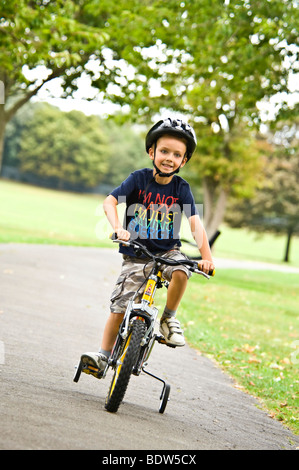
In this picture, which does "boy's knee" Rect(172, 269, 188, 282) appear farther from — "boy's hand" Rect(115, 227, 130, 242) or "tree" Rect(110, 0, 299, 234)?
"tree" Rect(110, 0, 299, 234)

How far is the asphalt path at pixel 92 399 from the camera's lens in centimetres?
387

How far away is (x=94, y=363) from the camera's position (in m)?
5.04

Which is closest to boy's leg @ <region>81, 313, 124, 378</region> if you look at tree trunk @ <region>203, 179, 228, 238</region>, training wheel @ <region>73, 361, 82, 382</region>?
training wheel @ <region>73, 361, 82, 382</region>

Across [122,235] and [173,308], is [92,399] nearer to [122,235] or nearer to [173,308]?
→ [173,308]

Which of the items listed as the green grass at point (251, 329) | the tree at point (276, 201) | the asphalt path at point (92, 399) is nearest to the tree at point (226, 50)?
the green grass at point (251, 329)

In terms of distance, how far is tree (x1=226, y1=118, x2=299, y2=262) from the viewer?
41.7 meters

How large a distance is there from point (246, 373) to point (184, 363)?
0.78 m

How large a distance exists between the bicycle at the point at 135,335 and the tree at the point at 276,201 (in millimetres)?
36342

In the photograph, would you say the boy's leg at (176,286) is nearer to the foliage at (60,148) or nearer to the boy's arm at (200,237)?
the boy's arm at (200,237)

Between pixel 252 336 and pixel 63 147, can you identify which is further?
pixel 63 147

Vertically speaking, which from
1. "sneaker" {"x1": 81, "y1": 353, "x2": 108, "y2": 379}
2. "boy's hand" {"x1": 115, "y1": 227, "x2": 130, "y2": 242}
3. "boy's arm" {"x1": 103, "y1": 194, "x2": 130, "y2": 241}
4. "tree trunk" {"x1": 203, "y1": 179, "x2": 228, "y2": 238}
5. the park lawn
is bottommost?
the park lawn

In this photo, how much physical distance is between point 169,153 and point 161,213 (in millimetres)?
456

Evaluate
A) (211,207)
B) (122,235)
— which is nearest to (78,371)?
(122,235)

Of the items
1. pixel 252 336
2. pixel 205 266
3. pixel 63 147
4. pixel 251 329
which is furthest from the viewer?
pixel 63 147
